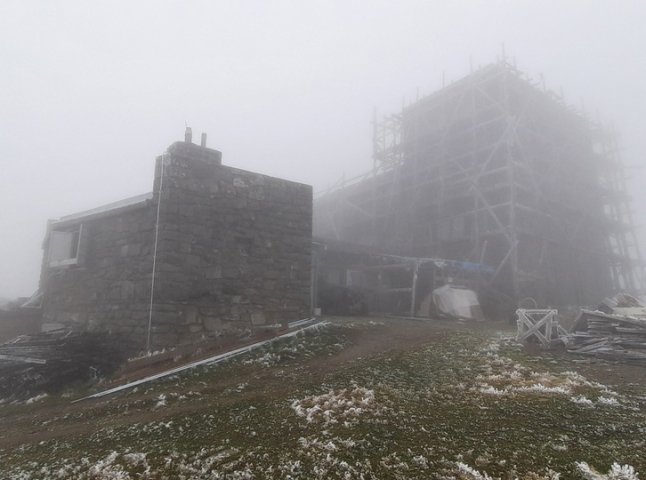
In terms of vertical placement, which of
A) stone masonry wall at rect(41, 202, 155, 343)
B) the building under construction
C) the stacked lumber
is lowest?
the stacked lumber

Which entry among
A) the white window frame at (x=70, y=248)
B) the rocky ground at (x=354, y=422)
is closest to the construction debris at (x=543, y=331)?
the rocky ground at (x=354, y=422)

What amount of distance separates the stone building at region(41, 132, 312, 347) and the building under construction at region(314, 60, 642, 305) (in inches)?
487

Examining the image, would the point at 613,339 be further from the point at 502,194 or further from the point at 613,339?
the point at 502,194

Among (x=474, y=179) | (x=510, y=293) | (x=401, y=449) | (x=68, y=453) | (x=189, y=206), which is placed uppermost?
(x=474, y=179)

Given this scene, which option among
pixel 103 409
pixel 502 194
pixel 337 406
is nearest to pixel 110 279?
pixel 103 409

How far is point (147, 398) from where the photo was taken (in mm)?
5855

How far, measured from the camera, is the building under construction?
19.8m

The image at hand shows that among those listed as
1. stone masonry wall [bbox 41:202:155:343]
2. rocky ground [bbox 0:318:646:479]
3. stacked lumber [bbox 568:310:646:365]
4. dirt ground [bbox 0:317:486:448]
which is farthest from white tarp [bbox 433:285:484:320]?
stone masonry wall [bbox 41:202:155:343]

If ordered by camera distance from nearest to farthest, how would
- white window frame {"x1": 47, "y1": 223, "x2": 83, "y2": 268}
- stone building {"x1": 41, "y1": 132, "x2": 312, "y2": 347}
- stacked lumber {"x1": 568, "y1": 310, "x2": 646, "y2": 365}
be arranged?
stacked lumber {"x1": 568, "y1": 310, "x2": 646, "y2": 365} < stone building {"x1": 41, "y1": 132, "x2": 312, "y2": 347} < white window frame {"x1": 47, "y1": 223, "x2": 83, "y2": 268}

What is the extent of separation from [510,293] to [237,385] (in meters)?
15.3

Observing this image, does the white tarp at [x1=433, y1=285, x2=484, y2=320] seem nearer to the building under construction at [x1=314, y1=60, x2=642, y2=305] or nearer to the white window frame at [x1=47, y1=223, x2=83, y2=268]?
the building under construction at [x1=314, y1=60, x2=642, y2=305]

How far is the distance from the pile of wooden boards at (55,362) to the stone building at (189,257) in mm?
409

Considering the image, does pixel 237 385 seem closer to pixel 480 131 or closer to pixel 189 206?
pixel 189 206

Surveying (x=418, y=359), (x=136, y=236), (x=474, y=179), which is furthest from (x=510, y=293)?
(x=136, y=236)
